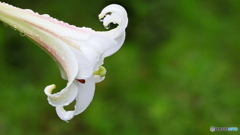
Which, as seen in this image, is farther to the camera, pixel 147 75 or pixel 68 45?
pixel 147 75

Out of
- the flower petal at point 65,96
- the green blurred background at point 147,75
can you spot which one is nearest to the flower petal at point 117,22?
the flower petal at point 65,96

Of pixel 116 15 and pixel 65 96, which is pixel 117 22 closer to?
pixel 116 15

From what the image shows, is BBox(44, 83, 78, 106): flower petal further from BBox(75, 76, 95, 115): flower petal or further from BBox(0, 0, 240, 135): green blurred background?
BBox(0, 0, 240, 135): green blurred background

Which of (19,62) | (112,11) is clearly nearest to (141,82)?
(19,62)

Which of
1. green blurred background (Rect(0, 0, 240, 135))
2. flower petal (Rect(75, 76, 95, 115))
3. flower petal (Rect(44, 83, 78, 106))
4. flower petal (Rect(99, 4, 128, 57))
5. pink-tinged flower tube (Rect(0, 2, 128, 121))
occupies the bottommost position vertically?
flower petal (Rect(44, 83, 78, 106))

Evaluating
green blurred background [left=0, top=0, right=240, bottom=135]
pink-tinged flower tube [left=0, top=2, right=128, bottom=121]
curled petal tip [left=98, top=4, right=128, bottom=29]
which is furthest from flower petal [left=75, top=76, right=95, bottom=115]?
green blurred background [left=0, top=0, right=240, bottom=135]

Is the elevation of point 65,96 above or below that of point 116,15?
below

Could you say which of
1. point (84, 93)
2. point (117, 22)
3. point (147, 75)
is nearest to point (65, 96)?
point (84, 93)

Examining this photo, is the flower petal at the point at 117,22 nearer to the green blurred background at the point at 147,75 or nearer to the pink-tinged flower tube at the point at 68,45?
the pink-tinged flower tube at the point at 68,45

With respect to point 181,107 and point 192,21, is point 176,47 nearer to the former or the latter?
point 192,21
